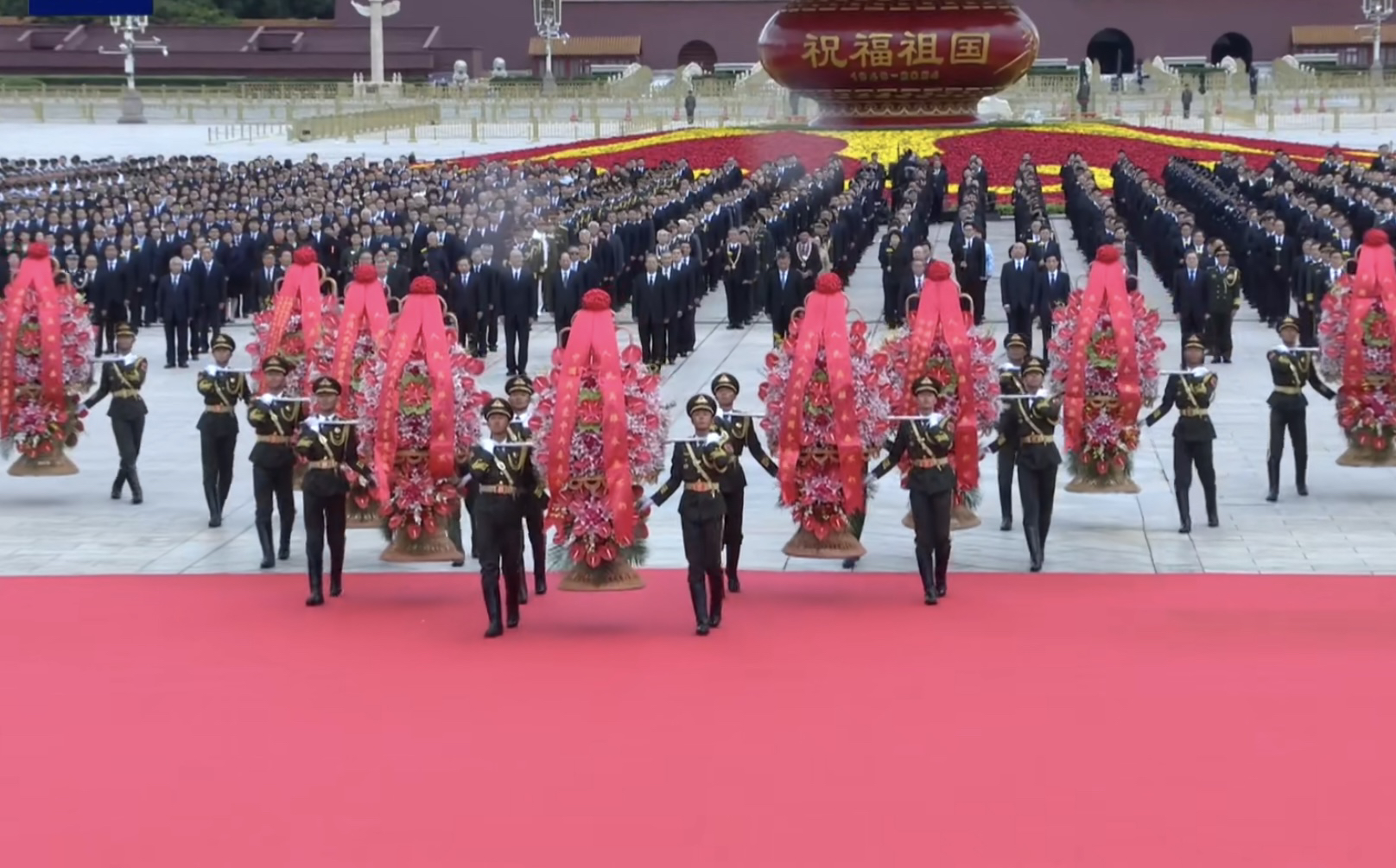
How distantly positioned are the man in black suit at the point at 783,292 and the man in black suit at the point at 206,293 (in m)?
5.18

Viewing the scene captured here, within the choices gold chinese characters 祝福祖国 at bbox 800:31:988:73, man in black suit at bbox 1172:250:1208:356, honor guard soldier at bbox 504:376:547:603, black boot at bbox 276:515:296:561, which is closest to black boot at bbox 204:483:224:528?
black boot at bbox 276:515:296:561

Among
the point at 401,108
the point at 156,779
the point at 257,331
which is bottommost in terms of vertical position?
the point at 156,779

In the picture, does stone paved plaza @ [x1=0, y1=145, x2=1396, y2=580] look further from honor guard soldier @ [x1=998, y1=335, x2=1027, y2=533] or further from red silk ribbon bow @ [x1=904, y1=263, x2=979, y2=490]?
red silk ribbon bow @ [x1=904, y1=263, x2=979, y2=490]

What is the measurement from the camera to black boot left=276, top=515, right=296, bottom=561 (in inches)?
507

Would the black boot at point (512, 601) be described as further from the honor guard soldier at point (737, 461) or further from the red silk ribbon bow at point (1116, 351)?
the red silk ribbon bow at point (1116, 351)

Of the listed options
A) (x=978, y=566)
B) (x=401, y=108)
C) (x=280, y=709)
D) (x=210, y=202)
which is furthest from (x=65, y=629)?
(x=401, y=108)

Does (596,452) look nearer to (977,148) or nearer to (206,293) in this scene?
(206,293)

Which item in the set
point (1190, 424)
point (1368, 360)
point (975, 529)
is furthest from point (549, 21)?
point (1190, 424)

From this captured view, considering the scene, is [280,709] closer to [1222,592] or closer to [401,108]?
[1222,592]

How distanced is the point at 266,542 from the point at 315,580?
1.10 m

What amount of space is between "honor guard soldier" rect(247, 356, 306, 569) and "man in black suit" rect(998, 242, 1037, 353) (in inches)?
334

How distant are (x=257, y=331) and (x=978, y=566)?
15.4ft

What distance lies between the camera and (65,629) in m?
11.2

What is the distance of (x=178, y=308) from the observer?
68.1 feet
